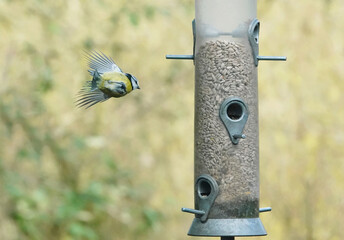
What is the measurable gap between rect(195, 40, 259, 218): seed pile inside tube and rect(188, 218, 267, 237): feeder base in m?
0.08

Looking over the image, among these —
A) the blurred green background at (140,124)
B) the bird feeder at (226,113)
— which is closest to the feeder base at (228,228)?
the bird feeder at (226,113)

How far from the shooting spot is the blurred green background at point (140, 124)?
7.47m

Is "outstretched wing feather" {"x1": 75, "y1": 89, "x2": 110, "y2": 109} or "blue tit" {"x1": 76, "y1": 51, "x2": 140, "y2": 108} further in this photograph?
"outstretched wing feather" {"x1": 75, "y1": 89, "x2": 110, "y2": 109}

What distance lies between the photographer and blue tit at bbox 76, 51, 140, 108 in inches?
154

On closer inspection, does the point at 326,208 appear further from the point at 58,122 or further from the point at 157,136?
the point at 58,122

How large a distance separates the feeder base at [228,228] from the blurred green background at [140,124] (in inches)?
117

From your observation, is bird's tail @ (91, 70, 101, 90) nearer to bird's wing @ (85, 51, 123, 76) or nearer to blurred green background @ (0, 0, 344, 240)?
bird's wing @ (85, 51, 123, 76)

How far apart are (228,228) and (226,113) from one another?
2.13 feet

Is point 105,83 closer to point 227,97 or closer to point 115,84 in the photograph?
point 115,84

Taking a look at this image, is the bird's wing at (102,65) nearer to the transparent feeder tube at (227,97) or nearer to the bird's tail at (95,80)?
the bird's tail at (95,80)

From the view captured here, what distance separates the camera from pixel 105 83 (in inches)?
155

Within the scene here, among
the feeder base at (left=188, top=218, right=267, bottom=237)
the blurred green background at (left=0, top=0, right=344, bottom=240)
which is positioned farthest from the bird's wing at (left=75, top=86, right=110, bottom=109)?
the blurred green background at (left=0, top=0, right=344, bottom=240)

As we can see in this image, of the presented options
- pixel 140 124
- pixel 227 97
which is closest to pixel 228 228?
pixel 227 97

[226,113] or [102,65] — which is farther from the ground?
[102,65]
